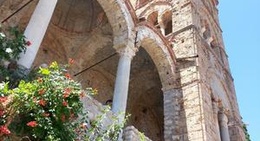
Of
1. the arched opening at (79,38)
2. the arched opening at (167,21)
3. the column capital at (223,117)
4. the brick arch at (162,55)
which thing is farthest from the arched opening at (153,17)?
the column capital at (223,117)

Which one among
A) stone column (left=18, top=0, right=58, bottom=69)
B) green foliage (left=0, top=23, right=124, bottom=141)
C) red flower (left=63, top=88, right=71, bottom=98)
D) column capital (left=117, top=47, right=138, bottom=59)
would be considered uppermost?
column capital (left=117, top=47, right=138, bottom=59)

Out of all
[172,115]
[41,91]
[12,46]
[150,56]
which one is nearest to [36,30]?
[12,46]

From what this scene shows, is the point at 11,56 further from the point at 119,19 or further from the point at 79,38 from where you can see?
the point at 79,38

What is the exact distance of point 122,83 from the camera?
793cm

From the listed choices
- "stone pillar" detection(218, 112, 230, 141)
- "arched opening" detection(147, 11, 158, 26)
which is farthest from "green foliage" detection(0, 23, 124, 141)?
"arched opening" detection(147, 11, 158, 26)

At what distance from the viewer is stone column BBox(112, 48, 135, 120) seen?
7.43 m

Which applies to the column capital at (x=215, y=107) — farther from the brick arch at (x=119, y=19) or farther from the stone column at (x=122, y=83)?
the brick arch at (x=119, y=19)

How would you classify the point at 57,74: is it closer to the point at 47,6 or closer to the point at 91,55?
the point at 47,6

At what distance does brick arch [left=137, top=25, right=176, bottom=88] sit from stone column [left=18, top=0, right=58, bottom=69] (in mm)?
4853

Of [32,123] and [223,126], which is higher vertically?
[223,126]

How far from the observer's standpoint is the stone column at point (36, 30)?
5314 millimetres

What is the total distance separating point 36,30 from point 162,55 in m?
6.11

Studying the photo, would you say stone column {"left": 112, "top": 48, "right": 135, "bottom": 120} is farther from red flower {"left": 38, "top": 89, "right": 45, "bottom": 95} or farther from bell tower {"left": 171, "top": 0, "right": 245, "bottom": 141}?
red flower {"left": 38, "top": 89, "right": 45, "bottom": 95}

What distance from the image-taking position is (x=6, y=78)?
4.58 meters
